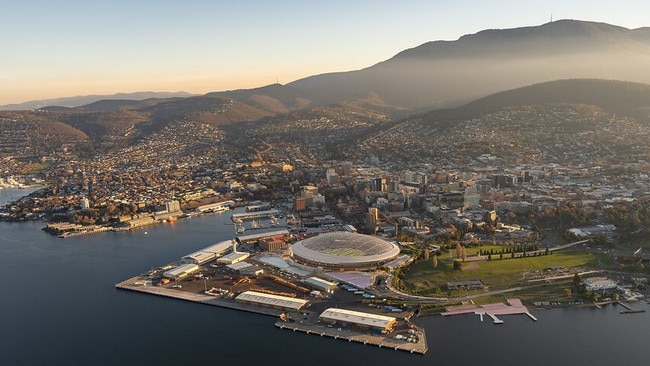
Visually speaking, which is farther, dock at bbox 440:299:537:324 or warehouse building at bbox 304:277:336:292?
warehouse building at bbox 304:277:336:292

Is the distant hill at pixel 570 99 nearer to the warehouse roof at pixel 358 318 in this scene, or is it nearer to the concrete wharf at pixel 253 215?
the concrete wharf at pixel 253 215

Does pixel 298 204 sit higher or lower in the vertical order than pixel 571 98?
lower

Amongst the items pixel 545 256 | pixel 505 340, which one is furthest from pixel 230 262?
pixel 545 256

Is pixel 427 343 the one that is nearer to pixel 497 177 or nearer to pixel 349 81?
pixel 497 177

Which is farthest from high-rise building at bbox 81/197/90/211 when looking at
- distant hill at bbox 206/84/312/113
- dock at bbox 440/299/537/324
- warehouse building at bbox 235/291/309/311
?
distant hill at bbox 206/84/312/113

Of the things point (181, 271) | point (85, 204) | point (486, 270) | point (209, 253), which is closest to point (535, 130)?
point (486, 270)

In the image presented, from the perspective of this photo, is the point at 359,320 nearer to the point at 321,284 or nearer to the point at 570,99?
the point at 321,284

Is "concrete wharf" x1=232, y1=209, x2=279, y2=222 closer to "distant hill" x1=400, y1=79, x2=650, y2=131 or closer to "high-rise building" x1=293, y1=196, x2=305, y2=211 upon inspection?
"high-rise building" x1=293, y1=196, x2=305, y2=211
